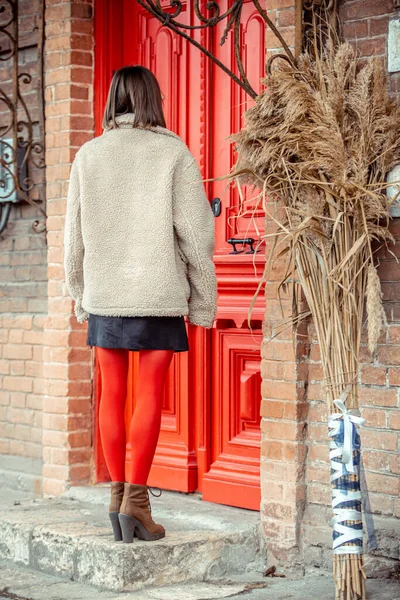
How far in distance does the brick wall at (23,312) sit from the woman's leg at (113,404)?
1693 millimetres

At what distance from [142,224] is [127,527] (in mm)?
1251

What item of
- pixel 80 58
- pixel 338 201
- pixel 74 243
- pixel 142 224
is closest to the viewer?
pixel 338 201

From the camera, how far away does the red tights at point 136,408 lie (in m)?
4.29

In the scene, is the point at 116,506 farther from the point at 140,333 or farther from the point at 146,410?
the point at 140,333

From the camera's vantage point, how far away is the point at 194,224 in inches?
166

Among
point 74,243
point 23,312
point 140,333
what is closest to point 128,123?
point 74,243

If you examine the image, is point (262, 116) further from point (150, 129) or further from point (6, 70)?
point (6, 70)

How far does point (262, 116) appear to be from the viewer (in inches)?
160

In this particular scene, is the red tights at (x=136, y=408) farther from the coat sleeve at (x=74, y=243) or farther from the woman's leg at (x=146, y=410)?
the coat sleeve at (x=74, y=243)

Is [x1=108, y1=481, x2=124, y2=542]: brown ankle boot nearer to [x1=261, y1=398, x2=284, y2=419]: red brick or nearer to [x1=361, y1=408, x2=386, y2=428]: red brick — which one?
[x1=261, y1=398, x2=284, y2=419]: red brick

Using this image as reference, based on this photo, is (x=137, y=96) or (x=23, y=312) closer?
(x=137, y=96)

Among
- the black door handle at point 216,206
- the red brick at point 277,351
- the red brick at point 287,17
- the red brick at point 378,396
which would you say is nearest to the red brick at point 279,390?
the red brick at point 277,351

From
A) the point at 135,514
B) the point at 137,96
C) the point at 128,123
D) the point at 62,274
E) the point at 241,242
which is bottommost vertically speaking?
the point at 135,514

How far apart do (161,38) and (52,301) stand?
1542 mm
